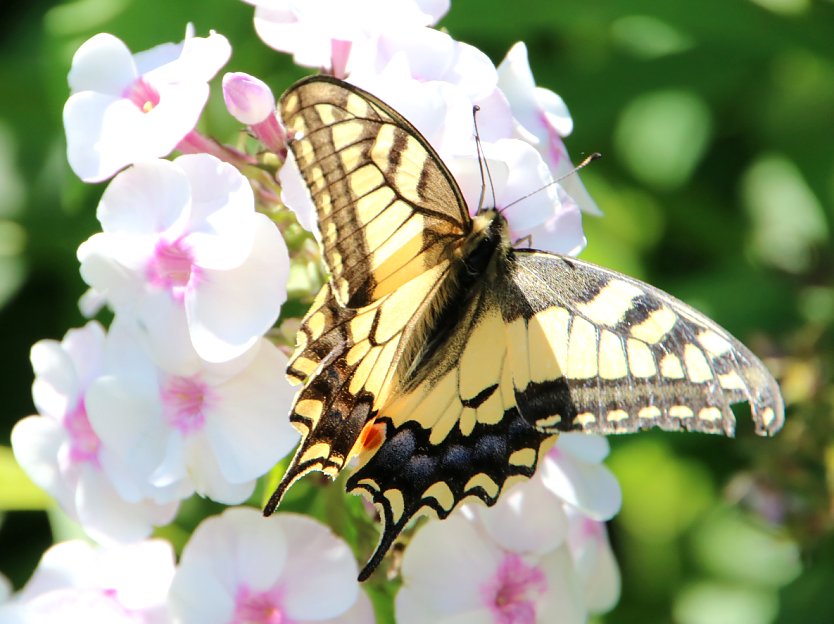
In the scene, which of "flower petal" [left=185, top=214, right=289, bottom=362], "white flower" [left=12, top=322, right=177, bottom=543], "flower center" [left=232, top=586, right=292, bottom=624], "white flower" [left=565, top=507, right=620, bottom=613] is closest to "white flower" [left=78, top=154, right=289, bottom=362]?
"flower petal" [left=185, top=214, right=289, bottom=362]

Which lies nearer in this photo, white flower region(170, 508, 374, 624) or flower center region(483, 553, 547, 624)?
white flower region(170, 508, 374, 624)

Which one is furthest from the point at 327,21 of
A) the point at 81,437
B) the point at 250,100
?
the point at 81,437

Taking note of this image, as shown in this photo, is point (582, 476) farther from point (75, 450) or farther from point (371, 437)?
point (75, 450)

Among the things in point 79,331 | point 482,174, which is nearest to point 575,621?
point 482,174

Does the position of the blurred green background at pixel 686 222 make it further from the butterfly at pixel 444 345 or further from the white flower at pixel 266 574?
the white flower at pixel 266 574

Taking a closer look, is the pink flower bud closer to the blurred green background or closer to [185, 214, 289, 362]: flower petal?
[185, 214, 289, 362]: flower petal

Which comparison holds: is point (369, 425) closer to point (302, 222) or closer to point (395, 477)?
point (395, 477)
